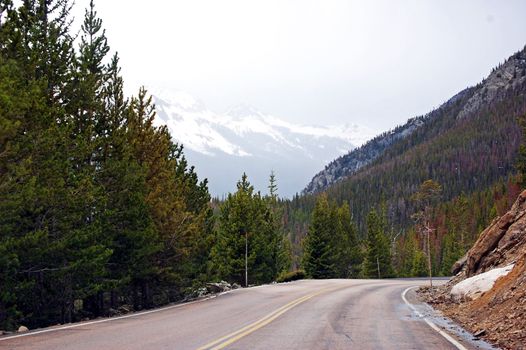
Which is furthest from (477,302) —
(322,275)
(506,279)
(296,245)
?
(296,245)

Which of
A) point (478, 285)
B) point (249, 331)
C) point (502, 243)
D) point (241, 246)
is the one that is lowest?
point (249, 331)

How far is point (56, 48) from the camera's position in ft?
55.9

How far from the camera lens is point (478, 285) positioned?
15.9 metres

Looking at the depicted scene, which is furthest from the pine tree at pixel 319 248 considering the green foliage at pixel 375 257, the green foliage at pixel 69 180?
the green foliage at pixel 69 180

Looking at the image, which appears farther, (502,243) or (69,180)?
(502,243)

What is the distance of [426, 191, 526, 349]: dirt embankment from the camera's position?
9889mm

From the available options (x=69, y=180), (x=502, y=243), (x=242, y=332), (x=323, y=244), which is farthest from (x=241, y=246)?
(x=242, y=332)

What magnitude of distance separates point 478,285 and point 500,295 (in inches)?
144

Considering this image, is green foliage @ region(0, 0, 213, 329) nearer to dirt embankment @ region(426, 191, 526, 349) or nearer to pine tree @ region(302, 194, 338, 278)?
dirt embankment @ region(426, 191, 526, 349)

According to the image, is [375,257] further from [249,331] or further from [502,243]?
[249,331]

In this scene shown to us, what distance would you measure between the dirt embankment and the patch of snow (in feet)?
0.85

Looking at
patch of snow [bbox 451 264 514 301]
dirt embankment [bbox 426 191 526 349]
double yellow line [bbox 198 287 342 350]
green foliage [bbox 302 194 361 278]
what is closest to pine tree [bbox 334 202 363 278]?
green foliage [bbox 302 194 361 278]

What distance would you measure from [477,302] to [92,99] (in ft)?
49.6

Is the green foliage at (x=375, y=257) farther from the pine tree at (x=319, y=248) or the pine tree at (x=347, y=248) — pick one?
the pine tree at (x=319, y=248)
